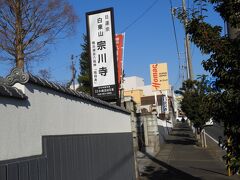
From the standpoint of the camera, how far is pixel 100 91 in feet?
44.5

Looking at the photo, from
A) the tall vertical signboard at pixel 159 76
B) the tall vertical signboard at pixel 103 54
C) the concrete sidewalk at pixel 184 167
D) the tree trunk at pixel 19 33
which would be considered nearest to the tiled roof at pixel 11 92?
the tall vertical signboard at pixel 103 54

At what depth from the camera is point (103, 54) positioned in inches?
534

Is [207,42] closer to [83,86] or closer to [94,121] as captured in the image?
[94,121]

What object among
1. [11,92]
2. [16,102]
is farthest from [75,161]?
[11,92]

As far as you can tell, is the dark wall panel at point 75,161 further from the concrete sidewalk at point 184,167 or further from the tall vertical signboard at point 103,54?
the concrete sidewalk at point 184,167

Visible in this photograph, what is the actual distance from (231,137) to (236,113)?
48 centimetres

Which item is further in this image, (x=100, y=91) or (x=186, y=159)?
(x=186, y=159)

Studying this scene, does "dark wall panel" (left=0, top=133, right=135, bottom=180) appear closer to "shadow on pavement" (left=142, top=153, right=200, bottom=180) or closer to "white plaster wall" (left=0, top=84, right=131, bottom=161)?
"white plaster wall" (left=0, top=84, right=131, bottom=161)

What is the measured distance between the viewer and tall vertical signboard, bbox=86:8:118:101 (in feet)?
44.0

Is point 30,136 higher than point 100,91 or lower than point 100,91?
lower

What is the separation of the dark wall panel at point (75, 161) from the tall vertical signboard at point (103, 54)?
6.76 ft

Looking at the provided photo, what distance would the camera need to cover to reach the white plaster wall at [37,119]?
4.84m

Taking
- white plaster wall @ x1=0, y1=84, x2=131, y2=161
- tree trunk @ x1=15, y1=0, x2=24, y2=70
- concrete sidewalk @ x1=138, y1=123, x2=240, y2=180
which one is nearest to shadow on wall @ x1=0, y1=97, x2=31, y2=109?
white plaster wall @ x1=0, y1=84, x2=131, y2=161

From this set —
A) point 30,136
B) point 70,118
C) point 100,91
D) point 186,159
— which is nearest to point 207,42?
point 70,118
